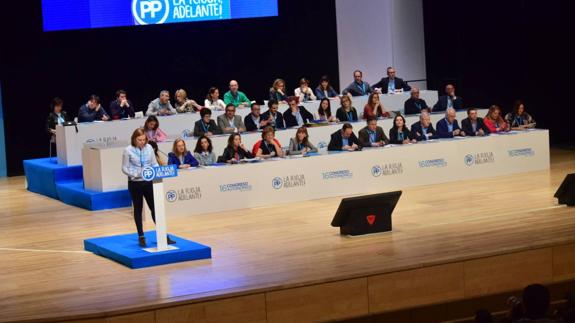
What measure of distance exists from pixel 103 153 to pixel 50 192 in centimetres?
187

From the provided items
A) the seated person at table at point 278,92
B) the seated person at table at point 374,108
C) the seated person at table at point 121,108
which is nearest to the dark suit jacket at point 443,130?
the seated person at table at point 374,108

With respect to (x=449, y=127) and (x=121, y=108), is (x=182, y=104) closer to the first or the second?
(x=121, y=108)

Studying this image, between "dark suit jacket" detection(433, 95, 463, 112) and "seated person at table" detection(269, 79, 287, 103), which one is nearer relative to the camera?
"dark suit jacket" detection(433, 95, 463, 112)

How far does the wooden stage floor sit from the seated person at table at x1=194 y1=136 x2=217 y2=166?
2.54 feet

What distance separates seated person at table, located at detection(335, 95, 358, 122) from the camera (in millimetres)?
16031

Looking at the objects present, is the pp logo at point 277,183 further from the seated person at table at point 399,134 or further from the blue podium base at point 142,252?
the blue podium base at point 142,252

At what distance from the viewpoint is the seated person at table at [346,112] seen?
16.0 metres

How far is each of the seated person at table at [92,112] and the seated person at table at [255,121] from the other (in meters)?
2.12

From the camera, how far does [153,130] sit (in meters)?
14.3

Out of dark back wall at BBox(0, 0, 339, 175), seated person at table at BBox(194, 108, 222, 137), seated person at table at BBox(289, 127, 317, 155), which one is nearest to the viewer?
seated person at table at BBox(289, 127, 317, 155)

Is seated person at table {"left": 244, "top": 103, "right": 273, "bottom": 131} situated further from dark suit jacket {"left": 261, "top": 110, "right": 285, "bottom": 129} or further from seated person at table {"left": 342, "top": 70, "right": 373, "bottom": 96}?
seated person at table {"left": 342, "top": 70, "right": 373, "bottom": 96}

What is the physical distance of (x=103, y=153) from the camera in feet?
44.3

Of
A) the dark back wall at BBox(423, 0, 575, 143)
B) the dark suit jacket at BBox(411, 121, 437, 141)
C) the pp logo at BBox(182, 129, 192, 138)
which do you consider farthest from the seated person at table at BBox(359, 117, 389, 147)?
the dark back wall at BBox(423, 0, 575, 143)

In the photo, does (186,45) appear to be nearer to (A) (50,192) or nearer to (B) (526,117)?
(A) (50,192)
